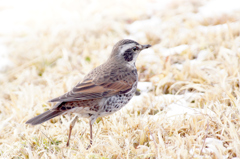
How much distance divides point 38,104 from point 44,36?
196 inches

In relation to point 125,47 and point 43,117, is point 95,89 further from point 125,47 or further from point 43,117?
point 125,47

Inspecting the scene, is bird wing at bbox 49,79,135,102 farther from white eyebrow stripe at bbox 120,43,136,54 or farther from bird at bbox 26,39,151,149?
white eyebrow stripe at bbox 120,43,136,54

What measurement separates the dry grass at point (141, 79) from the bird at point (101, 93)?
35cm

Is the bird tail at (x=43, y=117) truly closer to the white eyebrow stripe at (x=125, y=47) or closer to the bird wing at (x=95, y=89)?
the bird wing at (x=95, y=89)

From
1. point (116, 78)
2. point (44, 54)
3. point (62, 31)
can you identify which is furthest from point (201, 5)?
point (116, 78)

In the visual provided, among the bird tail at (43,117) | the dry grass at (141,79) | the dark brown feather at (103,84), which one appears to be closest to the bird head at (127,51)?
the dark brown feather at (103,84)

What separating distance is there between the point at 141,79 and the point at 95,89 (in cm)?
233

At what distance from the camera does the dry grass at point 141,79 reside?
12.2 ft

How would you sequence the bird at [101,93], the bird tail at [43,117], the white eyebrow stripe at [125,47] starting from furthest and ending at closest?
the white eyebrow stripe at [125,47], the bird at [101,93], the bird tail at [43,117]

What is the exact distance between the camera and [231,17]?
345 inches

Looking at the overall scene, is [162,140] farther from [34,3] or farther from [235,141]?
[34,3]

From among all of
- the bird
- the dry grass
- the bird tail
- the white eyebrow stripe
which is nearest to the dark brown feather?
the bird

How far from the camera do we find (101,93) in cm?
407

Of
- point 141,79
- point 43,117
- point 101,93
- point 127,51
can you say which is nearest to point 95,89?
point 101,93
